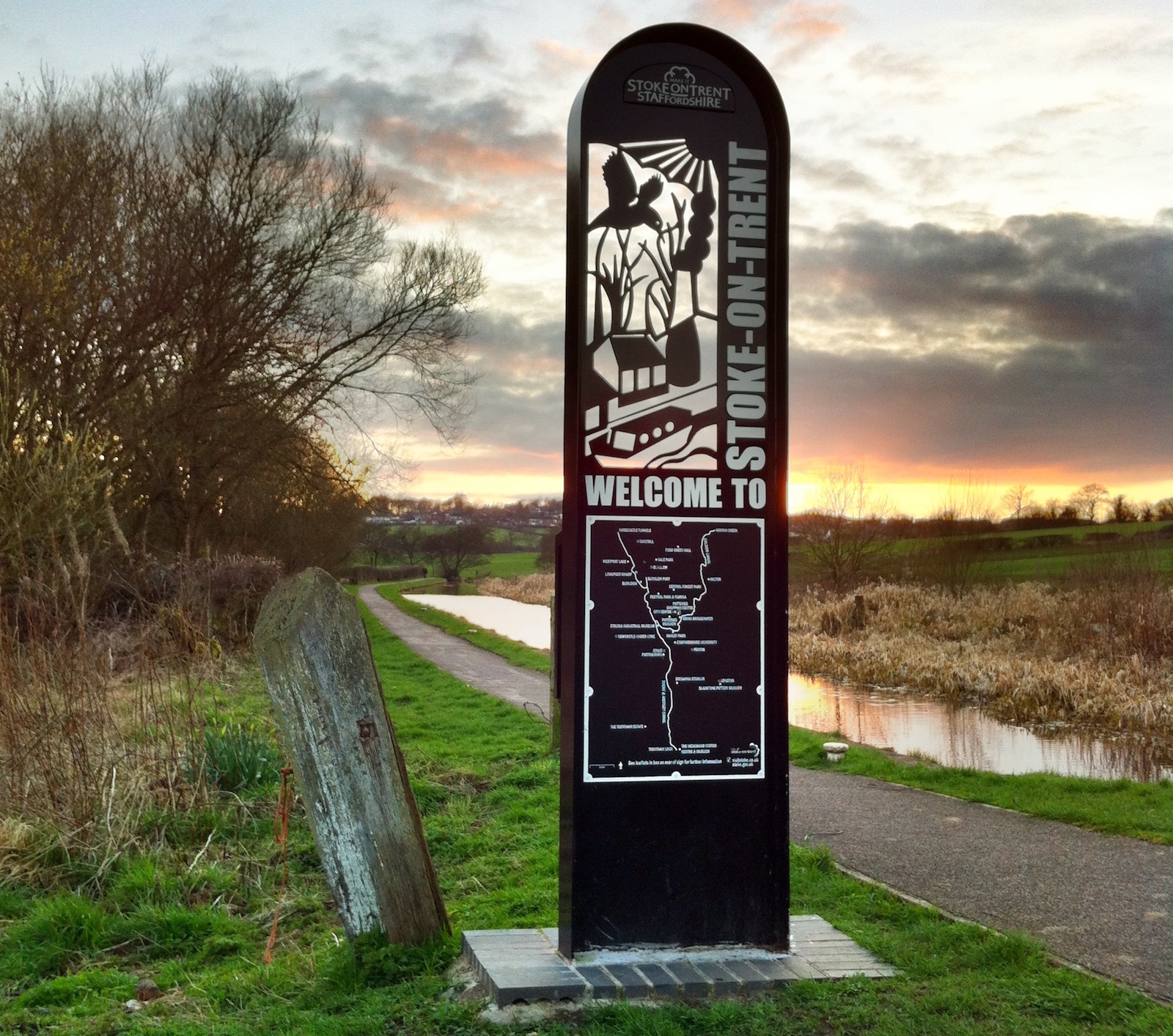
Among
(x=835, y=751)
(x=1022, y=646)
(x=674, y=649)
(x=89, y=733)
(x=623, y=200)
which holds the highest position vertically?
(x=623, y=200)

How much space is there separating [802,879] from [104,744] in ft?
14.0

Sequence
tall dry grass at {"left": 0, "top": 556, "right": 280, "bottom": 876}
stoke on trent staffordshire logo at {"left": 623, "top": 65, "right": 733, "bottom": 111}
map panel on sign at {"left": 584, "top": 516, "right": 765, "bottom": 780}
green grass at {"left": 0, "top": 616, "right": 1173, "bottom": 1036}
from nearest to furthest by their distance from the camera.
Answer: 1. green grass at {"left": 0, "top": 616, "right": 1173, "bottom": 1036}
2. map panel on sign at {"left": 584, "top": 516, "right": 765, "bottom": 780}
3. stoke on trent staffordshire logo at {"left": 623, "top": 65, "right": 733, "bottom": 111}
4. tall dry grass at {"left": 0, "top": 556, "right": 280, "bottom": 876}

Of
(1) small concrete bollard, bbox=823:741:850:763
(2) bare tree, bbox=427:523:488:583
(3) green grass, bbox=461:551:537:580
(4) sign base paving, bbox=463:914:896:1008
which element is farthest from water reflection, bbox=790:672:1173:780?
(2) bare tree, bbox=427:523:488:583

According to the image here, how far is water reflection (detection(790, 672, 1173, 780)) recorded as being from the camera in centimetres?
1263

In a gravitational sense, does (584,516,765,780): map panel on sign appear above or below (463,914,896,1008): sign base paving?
above

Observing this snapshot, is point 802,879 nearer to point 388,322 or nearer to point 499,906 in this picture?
point 499,906

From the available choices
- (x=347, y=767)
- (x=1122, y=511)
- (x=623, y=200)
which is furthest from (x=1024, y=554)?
(x=347, y=767)

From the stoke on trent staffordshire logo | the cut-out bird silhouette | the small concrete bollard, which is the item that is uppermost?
the stoke on trent staffordshire logo

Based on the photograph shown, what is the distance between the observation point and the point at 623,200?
5156 millimetres

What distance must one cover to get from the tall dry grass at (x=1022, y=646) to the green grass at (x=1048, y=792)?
5152 mm

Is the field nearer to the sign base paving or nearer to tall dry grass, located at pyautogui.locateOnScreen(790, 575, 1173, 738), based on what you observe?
tall dry grass, located at pyautogui.locateOnScreen(790, 575, 1173, 738)

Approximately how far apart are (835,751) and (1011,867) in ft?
15.3

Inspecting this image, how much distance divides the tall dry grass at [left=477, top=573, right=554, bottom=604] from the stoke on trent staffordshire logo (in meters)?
42.8

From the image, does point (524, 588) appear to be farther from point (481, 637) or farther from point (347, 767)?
point (347, 767)
